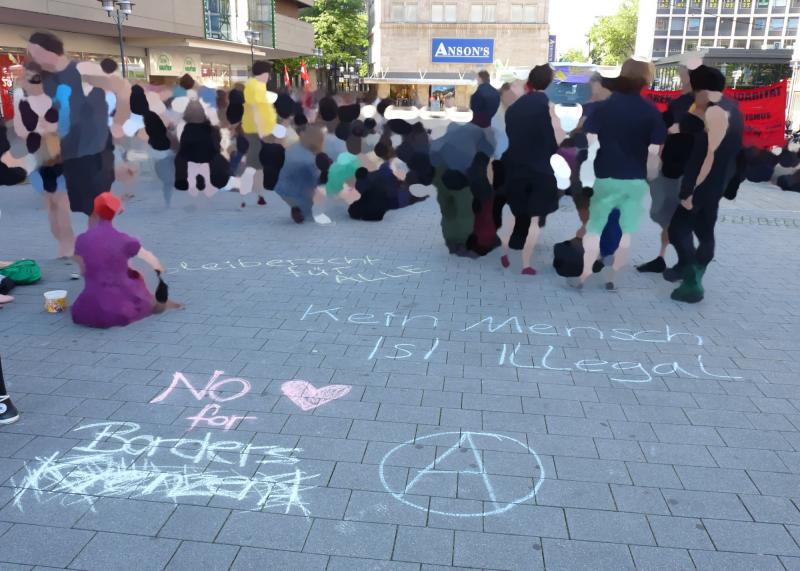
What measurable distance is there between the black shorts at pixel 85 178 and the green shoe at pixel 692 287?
6.22 metres

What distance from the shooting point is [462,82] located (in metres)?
55.6

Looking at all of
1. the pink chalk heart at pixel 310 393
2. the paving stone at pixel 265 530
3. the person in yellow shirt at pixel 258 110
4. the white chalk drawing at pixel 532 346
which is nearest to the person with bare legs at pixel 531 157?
the white chalk drawing at pixel 532 346

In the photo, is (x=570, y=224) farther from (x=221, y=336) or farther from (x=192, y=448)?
(x=192, y=448)

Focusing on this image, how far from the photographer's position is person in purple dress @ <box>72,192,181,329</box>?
539 cm

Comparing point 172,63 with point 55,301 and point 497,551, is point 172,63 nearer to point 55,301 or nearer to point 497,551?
point 55,301

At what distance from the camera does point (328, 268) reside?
7.57 m

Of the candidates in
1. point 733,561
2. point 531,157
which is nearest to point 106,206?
point 531,157

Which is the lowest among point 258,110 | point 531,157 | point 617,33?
point 531,157

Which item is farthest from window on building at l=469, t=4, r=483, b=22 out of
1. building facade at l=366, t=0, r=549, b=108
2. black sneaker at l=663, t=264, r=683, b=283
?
black sneaker at l=663, t=264, r=683, b=283

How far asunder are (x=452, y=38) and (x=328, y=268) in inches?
2114

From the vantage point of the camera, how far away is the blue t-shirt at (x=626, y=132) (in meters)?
6.21

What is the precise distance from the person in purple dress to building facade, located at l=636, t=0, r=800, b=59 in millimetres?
82154

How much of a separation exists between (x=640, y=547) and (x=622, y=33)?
9774 centimetres

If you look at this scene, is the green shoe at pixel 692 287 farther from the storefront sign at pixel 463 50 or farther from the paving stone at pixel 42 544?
the storefront sign at pixel 463 50
